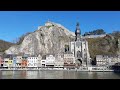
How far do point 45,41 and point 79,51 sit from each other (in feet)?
25.7

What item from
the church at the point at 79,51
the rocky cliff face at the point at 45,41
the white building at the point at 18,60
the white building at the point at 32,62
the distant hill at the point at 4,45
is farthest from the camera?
the distant hill at the point at 4,45

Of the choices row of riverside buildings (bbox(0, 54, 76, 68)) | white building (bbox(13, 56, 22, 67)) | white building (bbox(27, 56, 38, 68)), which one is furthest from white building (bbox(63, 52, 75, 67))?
white building (bbox(13, 56, 22, 67))

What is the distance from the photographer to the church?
34344 mm

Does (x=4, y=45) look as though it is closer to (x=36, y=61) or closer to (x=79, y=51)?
(x=36, y=61)

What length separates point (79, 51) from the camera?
35531 millimetres

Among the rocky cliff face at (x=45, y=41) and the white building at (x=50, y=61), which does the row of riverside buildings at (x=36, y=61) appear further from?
the rocky cliff face at (x=45, y=41)

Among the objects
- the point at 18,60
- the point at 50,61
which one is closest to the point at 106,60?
the point at 50,61

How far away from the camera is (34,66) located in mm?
30672

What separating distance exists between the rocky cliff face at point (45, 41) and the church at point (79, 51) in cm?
367

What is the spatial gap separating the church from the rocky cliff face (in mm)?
3672

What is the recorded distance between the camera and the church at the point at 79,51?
34344mm

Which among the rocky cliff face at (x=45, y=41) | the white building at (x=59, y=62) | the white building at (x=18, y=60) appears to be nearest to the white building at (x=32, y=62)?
the white building at (x=18, y=60)

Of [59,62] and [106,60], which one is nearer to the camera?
[59,62]
